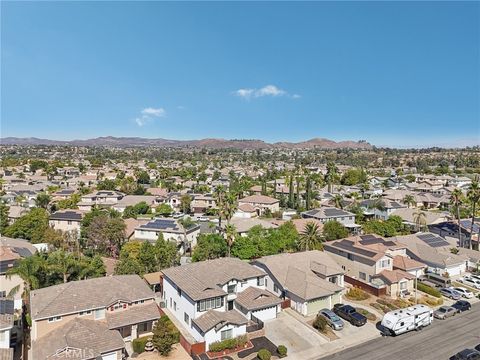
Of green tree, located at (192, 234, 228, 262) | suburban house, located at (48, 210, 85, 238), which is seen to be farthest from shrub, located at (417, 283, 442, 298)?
suburban house, located at (48, 210, 85, 238)

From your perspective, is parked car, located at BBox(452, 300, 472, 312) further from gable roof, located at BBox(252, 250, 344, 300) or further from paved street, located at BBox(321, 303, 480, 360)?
gable roof, located at BBox(252, 250, 344, 300)

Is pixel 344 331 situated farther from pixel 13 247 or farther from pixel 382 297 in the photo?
pixel 13 247

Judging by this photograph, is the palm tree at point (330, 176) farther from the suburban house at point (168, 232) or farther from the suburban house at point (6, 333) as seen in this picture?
the suburban house at point (6, 333)

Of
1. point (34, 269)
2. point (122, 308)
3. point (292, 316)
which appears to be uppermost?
point (34, 269)

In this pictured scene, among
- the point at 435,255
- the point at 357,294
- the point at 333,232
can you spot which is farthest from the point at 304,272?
the point at 435,255

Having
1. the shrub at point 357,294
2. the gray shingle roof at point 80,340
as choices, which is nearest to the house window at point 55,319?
the gray shingle roof at point 80,340

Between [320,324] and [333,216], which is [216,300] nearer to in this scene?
[320,324]

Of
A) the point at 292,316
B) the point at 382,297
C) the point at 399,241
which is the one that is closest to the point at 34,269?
the point at 292,316
